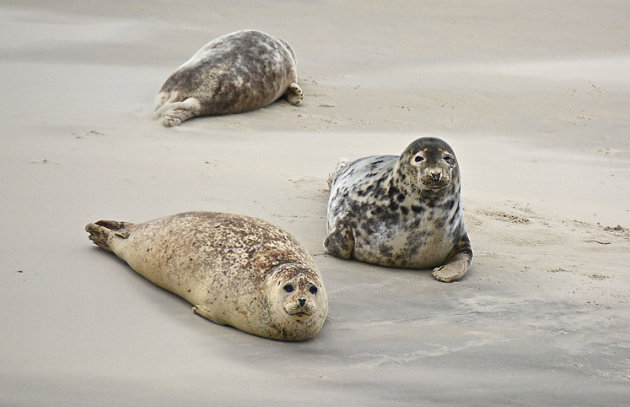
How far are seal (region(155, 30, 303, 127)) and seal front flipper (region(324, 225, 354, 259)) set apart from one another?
293 cm

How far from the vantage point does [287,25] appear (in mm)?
12766

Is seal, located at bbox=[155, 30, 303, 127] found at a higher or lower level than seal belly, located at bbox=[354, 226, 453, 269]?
higher

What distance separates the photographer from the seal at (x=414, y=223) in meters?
4.70

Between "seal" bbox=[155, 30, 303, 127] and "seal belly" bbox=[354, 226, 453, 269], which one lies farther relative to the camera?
"seal" bbox=[155, 30, 303, 127]

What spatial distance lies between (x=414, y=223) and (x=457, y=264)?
307 mm

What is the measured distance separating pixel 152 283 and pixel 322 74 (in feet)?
20.1

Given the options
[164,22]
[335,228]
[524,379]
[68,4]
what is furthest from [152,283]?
[68,4]

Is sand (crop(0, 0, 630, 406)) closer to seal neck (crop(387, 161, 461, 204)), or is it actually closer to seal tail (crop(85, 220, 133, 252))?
seal tail (crop(85, 220, 133, 252))

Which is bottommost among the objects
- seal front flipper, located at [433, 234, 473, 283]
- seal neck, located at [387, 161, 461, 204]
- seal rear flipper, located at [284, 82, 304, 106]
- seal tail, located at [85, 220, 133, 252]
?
seal front flipper, located at [433, 234, 473, 283]

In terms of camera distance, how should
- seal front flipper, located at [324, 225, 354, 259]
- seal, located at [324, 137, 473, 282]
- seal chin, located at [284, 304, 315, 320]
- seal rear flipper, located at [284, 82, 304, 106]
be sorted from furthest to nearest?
seal rear flipper, located at [284, 82, 304, 106]
seal front flipper, located at [324, 225, 354, 259]
seal, located at [324, 137, 473, 282]
seal chin, located at [284, 304, 315, 320]

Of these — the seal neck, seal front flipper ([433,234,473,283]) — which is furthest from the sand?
the seal neck

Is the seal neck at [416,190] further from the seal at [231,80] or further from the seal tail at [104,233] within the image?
the seal at [231,80]

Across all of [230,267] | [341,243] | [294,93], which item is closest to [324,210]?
[341,243]

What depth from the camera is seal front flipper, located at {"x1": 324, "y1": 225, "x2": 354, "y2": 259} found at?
480 centimetres
